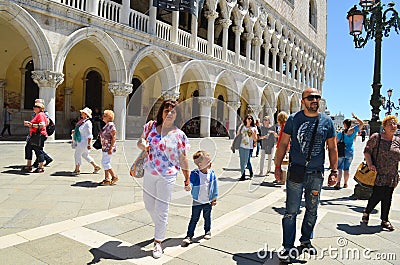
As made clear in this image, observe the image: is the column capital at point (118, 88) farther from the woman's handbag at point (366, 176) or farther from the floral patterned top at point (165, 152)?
the floral patterned top at point (165, 152)

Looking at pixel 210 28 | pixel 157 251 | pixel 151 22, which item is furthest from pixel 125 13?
pixel 157 251

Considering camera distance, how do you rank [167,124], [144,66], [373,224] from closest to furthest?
→ [167,124] < [373,224] < [144,66]

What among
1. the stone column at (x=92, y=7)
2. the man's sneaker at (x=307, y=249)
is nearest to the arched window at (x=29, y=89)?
the stone column at (x=92, y=7)

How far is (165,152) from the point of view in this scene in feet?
10.6

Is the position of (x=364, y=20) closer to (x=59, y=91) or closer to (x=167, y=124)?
(x=167, y=124)

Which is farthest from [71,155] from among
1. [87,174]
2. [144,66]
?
[144,66]

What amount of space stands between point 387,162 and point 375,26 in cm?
474

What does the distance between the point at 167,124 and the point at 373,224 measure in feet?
11.5

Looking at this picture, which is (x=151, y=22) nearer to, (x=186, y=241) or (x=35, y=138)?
(x=35, y=138)

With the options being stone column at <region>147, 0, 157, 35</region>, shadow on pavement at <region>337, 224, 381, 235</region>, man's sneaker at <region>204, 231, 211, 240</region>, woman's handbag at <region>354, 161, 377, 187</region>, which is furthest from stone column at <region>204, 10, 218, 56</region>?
man's sneaker at <region>204, 231, 211, 240</region>

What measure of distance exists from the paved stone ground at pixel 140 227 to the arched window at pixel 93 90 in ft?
43.4

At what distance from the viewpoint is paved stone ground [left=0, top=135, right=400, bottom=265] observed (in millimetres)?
3217

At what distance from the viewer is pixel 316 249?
354 cm

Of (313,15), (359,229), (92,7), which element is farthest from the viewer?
(313,15)
